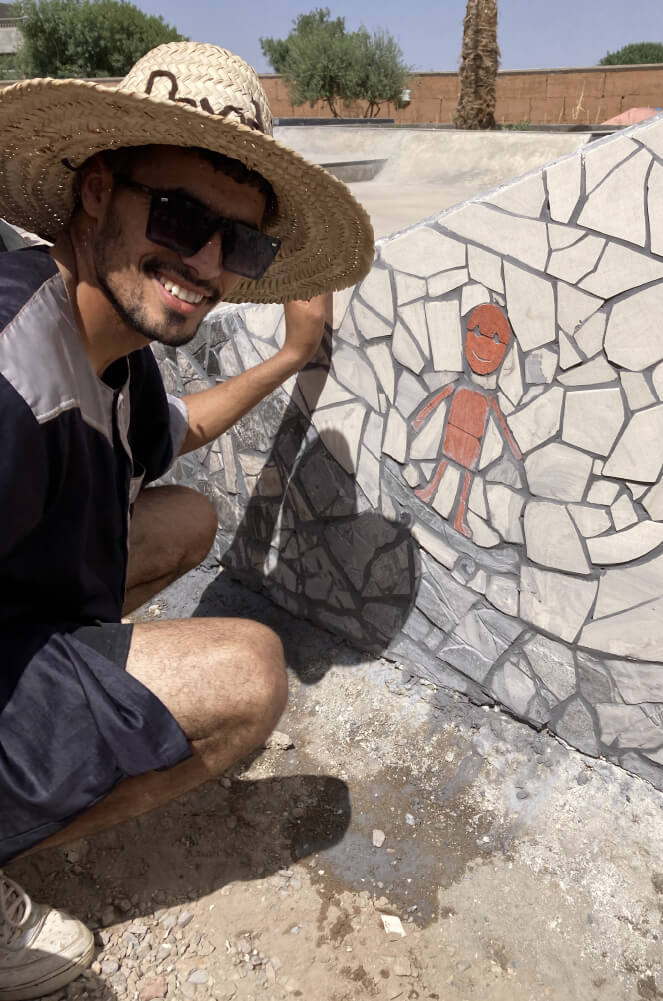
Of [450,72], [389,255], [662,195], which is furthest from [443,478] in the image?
[450,72]

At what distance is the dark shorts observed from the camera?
1431 mm

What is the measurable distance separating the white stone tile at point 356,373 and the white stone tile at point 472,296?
14.9 inches

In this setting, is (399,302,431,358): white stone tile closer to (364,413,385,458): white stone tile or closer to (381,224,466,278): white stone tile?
(381,224,466,278): white stone tile

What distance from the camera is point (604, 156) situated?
1.79 meters

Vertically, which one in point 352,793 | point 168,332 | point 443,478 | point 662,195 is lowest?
point 352,793

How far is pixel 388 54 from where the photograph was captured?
21.1 meters

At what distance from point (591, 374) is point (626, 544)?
1.53 feet

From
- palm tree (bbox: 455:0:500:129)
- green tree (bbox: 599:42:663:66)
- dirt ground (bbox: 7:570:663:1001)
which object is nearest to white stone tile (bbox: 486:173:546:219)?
dirt ground (bbox: 7:570:663:1001)

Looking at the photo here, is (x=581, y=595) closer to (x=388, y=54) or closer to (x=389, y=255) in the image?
(x=389, y=255)

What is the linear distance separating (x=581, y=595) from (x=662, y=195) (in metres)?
1.05

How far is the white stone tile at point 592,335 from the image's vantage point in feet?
6.22

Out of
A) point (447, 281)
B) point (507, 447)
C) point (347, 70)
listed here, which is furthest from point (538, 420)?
point (347, 70)

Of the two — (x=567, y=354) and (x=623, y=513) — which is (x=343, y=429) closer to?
(x=567, y=354)

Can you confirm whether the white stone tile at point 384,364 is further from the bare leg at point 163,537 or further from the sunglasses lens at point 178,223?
the sunglasses lens at point 178,223
